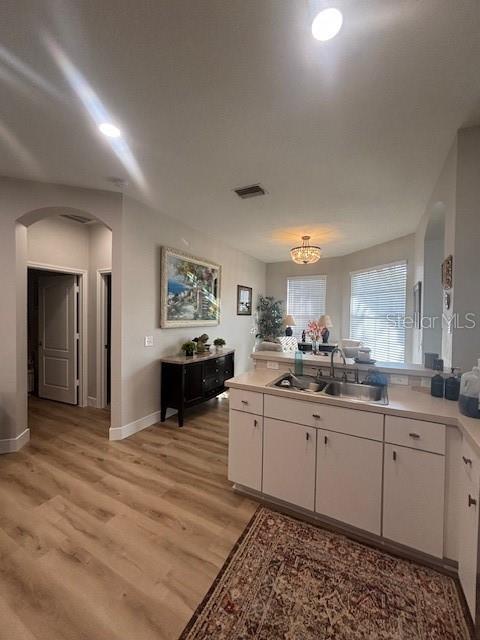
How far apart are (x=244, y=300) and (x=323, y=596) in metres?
5.09

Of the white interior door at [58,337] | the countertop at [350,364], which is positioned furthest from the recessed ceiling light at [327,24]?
the white interior door at [58,337]

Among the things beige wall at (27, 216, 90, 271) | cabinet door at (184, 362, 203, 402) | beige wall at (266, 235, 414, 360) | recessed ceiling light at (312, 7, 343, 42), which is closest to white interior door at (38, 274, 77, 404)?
beige wall at (27, 216, 90, 271)

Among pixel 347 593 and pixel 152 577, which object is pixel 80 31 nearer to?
pixel 152 577

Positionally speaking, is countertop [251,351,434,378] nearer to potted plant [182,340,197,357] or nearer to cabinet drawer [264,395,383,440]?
cabinet drawer [264,395,383,440]

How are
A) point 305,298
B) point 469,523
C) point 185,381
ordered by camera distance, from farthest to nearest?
1. point 305,298
2. point 185,381
3. point 469,523

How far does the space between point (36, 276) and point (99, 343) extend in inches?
81.0

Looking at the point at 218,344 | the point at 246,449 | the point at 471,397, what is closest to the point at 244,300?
the point at 218,344

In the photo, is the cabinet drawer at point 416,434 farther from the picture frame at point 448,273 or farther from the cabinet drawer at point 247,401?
the picture frame at point 448,273

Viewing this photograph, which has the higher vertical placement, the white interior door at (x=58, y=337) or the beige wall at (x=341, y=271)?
the beige wall at (x=341, y=271)

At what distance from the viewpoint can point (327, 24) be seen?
1229 mm

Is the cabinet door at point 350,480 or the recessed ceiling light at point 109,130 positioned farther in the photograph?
the recessed ceiling light at point 109,130

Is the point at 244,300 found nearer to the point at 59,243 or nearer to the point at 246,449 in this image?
the point at 59,243

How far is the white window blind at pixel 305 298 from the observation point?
21.7ft

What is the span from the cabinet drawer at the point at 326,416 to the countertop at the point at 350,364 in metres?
0.58
